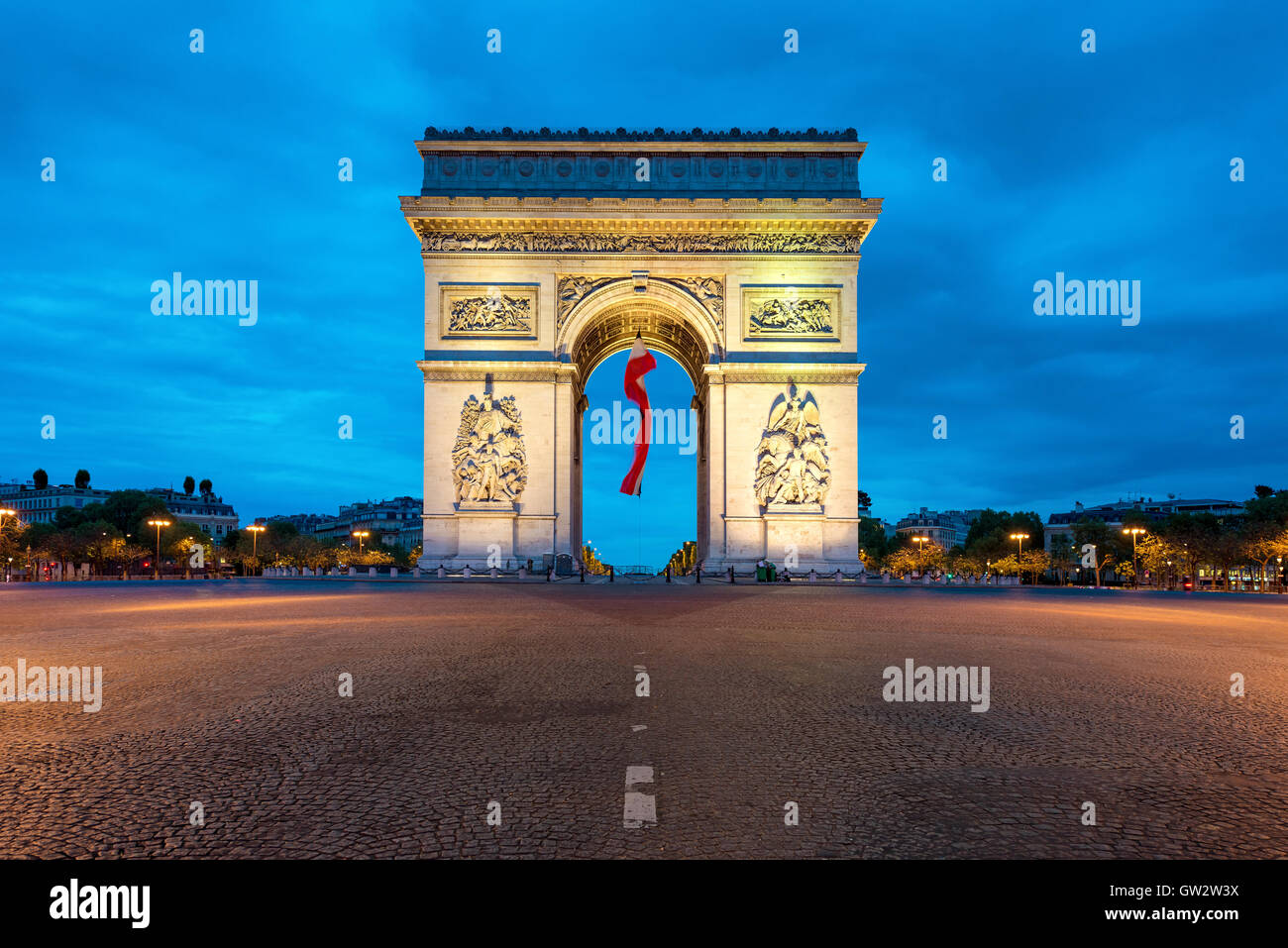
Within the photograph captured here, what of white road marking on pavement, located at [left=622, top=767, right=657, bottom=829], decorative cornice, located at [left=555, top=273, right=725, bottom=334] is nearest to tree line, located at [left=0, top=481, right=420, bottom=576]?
decorative cornice, located at [left=555, top=273, right=725, bottom=334]

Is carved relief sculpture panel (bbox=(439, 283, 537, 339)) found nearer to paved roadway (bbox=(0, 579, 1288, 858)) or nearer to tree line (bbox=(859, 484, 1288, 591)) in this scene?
paved roadway (bbox=(0, 579, 1288, 858))

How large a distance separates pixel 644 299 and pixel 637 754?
106ft

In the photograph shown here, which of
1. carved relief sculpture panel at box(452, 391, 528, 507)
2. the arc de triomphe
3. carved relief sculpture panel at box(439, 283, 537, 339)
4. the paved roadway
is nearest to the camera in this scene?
the paved roadway

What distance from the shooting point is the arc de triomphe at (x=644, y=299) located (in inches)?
1320

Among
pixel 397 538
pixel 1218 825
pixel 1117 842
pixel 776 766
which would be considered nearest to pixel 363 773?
pixel 776 766

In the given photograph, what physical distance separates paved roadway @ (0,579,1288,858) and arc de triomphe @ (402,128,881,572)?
75.6 ft

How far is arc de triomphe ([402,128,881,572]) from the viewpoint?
33.5 meters

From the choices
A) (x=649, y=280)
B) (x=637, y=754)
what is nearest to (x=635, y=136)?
(x=649, y=280)

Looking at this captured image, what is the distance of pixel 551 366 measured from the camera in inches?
1329

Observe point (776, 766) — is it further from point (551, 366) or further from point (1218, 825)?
point (551, 366)

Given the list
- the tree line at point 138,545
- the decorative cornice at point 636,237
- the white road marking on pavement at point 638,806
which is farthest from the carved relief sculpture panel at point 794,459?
the tree line at point 138,545

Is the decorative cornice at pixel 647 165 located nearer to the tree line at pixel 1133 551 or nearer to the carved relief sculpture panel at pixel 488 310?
the carved relief sculpture panel at pixel 488 310

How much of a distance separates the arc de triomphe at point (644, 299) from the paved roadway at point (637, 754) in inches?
908
